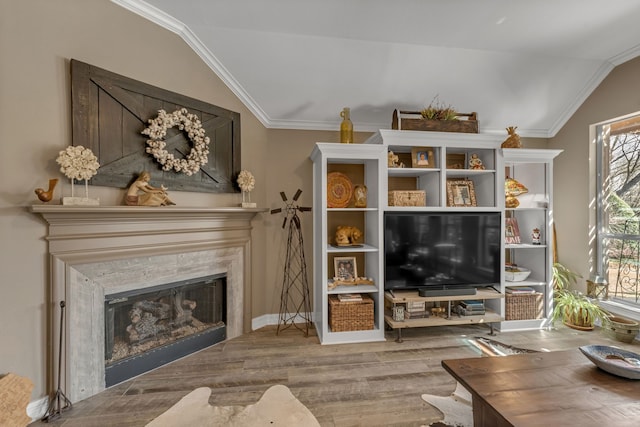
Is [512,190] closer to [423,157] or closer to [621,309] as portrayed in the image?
[423,157]

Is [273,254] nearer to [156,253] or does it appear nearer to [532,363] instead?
[156,253]

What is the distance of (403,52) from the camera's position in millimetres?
2736

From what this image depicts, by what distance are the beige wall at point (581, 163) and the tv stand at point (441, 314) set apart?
129 centimetres

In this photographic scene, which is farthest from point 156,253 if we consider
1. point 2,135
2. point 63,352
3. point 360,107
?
point 360,107

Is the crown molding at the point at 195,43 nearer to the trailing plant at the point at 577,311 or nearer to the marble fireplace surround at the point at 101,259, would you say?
the marble fireplace surround at the point at 101,259

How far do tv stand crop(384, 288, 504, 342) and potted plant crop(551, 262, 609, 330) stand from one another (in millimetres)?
818

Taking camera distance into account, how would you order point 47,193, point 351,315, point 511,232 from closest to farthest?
1. point 47,193
2. point 351,315
3. point 511,232

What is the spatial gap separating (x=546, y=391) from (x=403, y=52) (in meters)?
2.75

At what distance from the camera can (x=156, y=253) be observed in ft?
7.70

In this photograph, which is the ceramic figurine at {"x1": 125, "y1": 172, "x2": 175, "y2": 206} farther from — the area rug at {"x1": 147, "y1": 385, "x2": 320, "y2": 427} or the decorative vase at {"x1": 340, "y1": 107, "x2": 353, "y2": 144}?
the decorative vase at {"x1": 340, "y1": 107, "x2": 353, "y2": 144}

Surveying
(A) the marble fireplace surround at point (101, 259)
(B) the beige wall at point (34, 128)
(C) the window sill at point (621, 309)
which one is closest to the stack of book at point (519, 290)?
(C) the window sill at point (621, 309)

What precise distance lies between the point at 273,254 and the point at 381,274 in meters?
1.25

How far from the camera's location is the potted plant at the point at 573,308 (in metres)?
3.08

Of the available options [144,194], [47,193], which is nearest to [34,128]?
[47,193]
